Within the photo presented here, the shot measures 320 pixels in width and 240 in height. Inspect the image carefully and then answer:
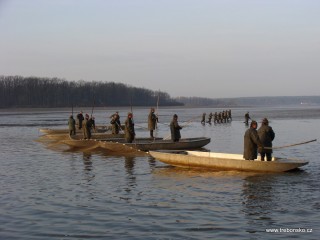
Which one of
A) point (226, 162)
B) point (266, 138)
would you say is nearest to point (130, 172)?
point (226, 162)

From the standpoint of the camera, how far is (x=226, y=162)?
16312 millimetres

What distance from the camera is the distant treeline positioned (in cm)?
14116

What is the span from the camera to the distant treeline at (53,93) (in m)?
141

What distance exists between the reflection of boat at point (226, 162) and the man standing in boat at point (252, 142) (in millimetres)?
379

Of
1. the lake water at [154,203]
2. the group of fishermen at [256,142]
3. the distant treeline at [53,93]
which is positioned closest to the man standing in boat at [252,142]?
the group of fishermen at [256,142]

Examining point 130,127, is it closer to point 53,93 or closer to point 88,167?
point 88,167

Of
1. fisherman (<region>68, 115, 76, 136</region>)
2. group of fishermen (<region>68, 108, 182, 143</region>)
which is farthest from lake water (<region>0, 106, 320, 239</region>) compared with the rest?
fisherman (<region>68, 115, 76, 136</region>)

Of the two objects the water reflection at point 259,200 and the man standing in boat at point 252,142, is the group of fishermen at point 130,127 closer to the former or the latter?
the man standing in boat at point 252,142

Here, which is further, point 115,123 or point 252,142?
point 115,123

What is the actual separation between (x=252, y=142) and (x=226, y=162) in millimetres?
1114

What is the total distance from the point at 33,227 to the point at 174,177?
6.64 metres

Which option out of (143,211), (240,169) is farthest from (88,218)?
(240,169)

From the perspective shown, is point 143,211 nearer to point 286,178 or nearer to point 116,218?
point 116,218

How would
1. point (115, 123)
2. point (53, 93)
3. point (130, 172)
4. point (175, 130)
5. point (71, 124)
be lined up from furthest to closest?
point (53, 93)
point (71, 124)
point (115, 123)
point (175, 130)
point (130, 172)
